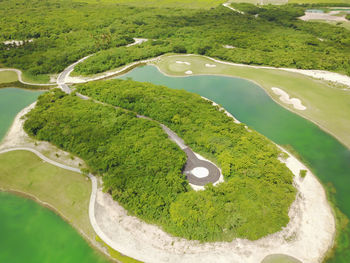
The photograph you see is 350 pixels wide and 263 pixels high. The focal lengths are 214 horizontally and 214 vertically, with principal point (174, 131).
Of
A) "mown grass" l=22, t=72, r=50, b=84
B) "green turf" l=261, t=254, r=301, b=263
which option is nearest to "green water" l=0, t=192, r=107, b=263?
"green turf" l=261, t=254, r=301, b=263

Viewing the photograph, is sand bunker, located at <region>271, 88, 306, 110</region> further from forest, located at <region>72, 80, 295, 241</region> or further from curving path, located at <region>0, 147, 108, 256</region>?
curving path, located at <region>0, 147, 108, 256</region>

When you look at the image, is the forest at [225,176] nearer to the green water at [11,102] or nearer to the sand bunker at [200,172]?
the sand bunker at [200,172]

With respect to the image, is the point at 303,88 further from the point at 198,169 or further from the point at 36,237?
the point at 36,237

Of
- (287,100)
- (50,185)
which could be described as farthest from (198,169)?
(287,100)

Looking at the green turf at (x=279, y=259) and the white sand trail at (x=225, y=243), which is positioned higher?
the white sand trail at (x=225, y=243)

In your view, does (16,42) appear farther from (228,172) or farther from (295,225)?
(295,225)

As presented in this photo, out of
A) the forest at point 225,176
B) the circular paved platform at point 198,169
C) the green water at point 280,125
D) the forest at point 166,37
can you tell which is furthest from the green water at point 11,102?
the circular paved platform at point 198,169
